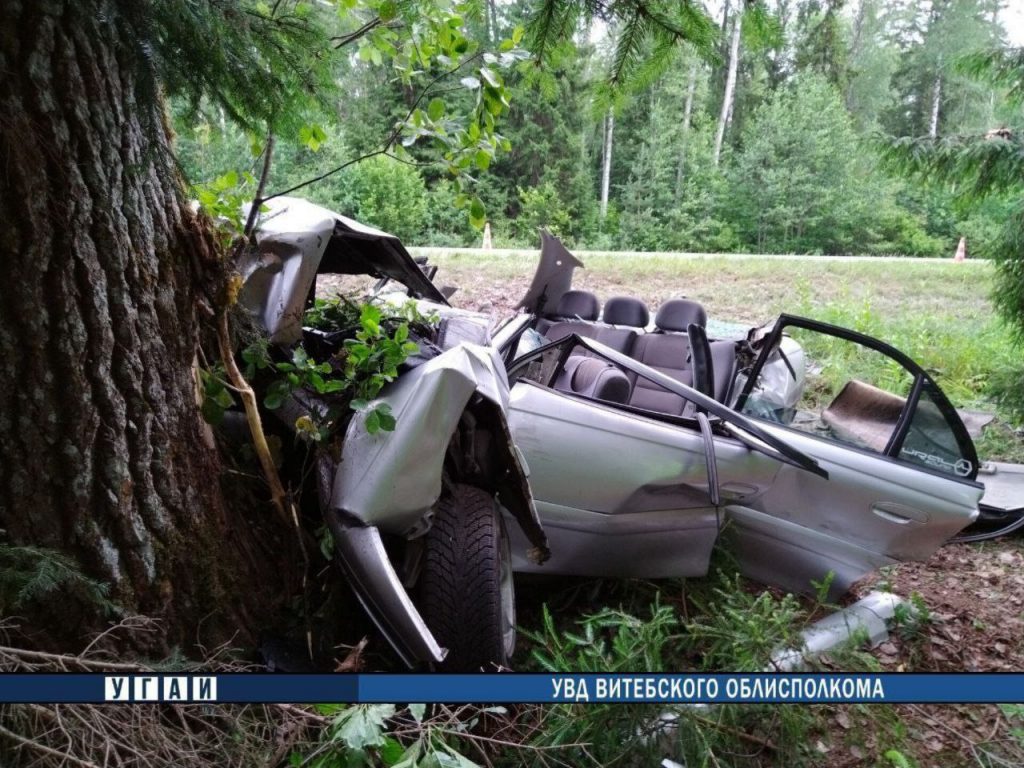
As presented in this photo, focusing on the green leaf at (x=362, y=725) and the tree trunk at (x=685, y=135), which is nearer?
the green leaf at (x=362, y=725)

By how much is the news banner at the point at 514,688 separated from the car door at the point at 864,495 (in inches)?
38.1

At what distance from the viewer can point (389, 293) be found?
10.0 feet

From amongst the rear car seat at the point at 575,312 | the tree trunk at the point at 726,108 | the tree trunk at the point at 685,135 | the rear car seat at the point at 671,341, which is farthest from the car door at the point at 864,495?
the tree trunk at the point at 726,108

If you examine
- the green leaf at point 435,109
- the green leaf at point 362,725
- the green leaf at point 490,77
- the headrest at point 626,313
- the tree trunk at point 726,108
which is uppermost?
the tree trunk at point 726,108

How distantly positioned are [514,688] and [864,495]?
67.9 inches

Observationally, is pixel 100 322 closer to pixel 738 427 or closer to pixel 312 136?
pixel 312 136

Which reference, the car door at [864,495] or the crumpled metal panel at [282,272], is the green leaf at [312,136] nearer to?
the crumpled metal panel at [282,272]

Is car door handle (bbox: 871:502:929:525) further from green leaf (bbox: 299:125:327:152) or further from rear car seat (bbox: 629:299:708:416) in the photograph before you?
green leaf (bbox: 299:125:327:152)

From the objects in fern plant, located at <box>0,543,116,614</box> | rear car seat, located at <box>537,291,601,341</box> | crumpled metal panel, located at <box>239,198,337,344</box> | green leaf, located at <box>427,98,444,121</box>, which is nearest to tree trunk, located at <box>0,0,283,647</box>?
fern plant, located at <box>0,543,116,614</box>

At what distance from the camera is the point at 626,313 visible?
4.39 m

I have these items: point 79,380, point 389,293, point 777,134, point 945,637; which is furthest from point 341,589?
point 777,134

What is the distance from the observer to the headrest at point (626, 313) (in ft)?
14.4

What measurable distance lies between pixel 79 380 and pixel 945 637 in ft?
9.65

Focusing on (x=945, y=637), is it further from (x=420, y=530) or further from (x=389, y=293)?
(x=389, y=293)
